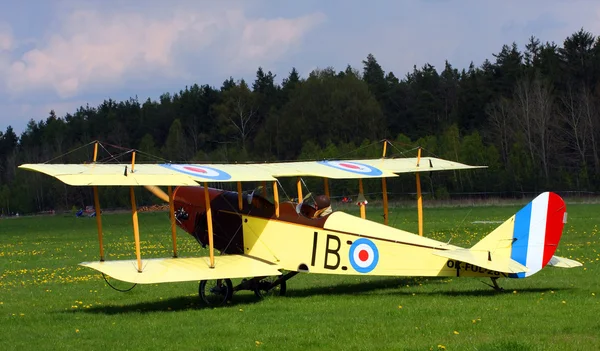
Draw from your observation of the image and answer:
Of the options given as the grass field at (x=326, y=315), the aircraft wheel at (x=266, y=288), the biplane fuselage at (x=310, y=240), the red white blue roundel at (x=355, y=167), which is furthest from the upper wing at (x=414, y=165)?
the aircraft wheel at (x=266, y=288)

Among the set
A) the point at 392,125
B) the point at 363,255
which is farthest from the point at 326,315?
the point at 392,125

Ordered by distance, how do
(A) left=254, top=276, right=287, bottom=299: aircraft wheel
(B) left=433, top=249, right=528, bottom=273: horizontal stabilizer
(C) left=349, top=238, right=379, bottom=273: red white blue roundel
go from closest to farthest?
(B) left=433, top=249, right=528, bottom=273: horizontal stabilizer, (C) left=349, top=238, right=379, bottom=273: red white blue roundel, (A) left=254, top=276, right=287, bottom=299: aircraft wheel

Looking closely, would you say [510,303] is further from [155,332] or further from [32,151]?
[32,151]

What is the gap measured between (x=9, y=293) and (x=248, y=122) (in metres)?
72.0

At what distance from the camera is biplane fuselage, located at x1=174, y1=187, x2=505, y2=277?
11766 millimetres

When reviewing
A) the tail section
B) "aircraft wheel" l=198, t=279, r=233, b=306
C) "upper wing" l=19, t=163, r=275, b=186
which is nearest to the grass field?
"aircraft wheel" l=198, t=279, r=233, b=306

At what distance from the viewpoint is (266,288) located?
12961 millimetres

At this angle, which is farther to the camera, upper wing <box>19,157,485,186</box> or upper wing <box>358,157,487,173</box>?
upper wing <box>358,157,487,173</box>

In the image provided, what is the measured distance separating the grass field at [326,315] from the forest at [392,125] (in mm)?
25791

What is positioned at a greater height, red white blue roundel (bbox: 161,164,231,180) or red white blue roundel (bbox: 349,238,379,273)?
red white blue roundel (bbox: 161,164,231,180)

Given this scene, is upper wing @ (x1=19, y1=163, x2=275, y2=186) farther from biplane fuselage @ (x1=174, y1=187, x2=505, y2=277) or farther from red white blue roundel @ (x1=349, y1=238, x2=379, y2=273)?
red white blue roundel @ (x1=349, y1=238, x2=379, y2=273)

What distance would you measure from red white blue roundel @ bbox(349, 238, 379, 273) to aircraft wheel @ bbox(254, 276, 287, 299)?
5.18 feet

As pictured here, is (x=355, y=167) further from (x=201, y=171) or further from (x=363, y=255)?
(x=201, y=171)

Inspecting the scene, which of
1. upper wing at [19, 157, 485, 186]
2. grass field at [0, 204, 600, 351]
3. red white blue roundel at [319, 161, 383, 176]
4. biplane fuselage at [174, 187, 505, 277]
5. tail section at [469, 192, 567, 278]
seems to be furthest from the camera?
red white blue roundel at [319, 161, 383, 176]
